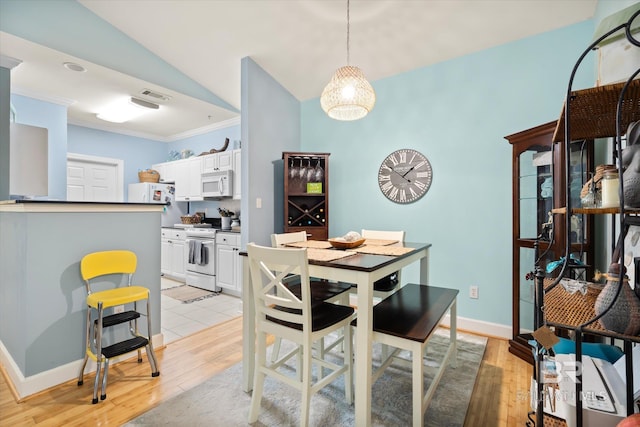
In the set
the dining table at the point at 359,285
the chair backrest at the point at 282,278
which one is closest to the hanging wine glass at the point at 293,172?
the dining table at the point at 359,285

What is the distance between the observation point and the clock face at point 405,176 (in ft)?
10.5

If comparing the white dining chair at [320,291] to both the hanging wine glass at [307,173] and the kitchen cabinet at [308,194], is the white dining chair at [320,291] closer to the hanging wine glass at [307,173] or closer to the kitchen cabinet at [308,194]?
the kitchen cabinet at [308,194]

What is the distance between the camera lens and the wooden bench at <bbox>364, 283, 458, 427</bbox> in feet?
4.94

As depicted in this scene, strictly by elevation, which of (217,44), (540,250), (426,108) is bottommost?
(540,250)

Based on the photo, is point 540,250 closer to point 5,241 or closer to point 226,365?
point 226,365

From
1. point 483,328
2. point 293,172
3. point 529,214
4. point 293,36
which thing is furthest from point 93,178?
point 529,214

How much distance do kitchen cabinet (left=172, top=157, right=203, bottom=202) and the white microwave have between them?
288 millimetres

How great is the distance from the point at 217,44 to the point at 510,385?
3.85 meters

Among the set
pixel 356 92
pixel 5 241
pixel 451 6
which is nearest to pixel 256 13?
pixel 356 92

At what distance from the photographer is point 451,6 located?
246cm

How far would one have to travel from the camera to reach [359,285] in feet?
5.08

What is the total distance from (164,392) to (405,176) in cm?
278

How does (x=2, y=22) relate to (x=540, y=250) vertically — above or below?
above

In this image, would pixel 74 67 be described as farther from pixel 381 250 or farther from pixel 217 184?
pixel 381 250
